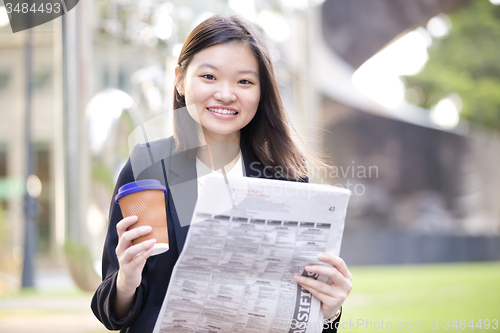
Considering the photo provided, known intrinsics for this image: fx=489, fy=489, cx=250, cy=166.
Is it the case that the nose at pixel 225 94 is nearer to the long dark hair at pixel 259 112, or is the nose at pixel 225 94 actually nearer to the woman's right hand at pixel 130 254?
the long dark hair at pixel 259 112

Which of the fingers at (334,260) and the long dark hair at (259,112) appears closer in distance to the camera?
the fingers at (334,260)

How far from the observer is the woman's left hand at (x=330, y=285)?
3.89 feet

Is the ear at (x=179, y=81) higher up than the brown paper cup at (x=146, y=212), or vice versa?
the ear at (x=179, y=81)

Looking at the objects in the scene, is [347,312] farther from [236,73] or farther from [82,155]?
[236,73]

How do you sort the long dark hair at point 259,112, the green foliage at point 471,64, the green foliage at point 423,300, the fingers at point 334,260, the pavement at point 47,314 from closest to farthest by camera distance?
the fingers at point 334,260 < the long dark hair at point 259,112 < the pavement at point 47,314 < the green foliage at point 423,300 < the green foliage at point 471,64

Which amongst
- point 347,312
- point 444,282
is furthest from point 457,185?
point 347,312

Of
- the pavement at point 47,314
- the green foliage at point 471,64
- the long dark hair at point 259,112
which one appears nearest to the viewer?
the long dark hair at point 259,112

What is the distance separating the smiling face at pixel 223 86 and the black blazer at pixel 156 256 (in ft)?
0.49

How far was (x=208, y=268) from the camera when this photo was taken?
3.77 feet

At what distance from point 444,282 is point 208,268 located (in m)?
7.71

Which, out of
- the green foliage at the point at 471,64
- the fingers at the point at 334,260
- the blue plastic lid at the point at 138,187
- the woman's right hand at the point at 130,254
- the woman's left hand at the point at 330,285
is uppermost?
Result: the green foliage at the point at 471,64

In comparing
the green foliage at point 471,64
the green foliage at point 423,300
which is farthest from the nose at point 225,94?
the green foliage at point 471,64

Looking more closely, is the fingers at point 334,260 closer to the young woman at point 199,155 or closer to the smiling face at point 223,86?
the young woman at point 199,155

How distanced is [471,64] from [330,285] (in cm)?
2210
